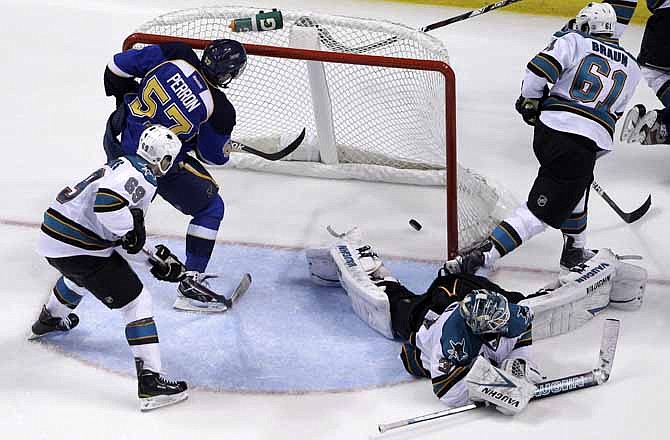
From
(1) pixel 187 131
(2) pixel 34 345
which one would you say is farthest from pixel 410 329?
(2) pixel 34 345

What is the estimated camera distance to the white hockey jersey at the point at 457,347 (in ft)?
11.6

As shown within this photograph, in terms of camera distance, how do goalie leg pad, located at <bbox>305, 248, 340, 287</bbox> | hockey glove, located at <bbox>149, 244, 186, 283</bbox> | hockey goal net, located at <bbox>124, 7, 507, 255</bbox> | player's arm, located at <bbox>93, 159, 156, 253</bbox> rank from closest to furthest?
player's arm, located at <bbox>93, 159, 156, 253</bbox>
hockey glove, located at <bbox>149, 244, 186, 283</bbox>
goalie leg pad, located at <bbox>305, 248, 340, 287</bbox>
hockey goal net, located at <bbox>124, 7, 507, 255</bbox>

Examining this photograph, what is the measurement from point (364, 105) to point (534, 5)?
2.13 m

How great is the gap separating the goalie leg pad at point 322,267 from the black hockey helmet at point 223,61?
718 mm

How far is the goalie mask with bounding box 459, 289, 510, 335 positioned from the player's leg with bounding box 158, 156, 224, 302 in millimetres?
1056

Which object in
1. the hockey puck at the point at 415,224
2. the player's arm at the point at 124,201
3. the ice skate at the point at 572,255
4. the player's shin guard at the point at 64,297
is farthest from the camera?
the hockey puck at the point at 415,224

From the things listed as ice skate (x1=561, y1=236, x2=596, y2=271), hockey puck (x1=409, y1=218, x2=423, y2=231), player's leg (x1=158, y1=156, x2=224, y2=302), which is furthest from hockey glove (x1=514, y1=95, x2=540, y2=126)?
player's leg (x1=158, y1=156, x2=224, y2=302)

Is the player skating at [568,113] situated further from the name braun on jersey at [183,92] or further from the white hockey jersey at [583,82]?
the name braun on jersey at [183,92]

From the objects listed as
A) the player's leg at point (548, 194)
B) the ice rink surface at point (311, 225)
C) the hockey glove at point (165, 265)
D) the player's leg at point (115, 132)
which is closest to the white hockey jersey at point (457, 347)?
the ice rink surface at point (311, 225)

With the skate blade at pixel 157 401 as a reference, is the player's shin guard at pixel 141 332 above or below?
above

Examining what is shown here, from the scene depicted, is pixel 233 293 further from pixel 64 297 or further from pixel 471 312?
pixel 471 312

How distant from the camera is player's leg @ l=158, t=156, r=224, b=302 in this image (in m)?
4.09

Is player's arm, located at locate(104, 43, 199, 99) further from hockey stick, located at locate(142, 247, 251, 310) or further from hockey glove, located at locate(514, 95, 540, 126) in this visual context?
hockey glove, located at locate(514, 95, 540, 126)

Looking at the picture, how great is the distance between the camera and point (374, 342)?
4.00m
